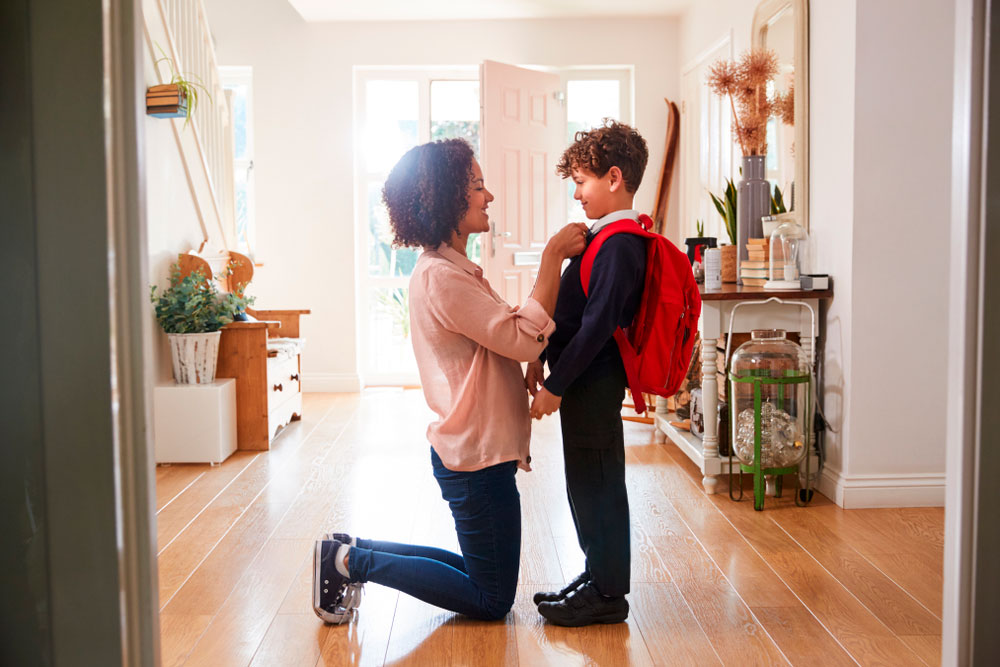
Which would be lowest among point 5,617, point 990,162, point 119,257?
point 5,617

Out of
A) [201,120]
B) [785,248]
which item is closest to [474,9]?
[201,120]

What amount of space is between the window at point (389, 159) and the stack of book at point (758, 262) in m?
2.98

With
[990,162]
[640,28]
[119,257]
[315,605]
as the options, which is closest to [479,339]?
[315,605]

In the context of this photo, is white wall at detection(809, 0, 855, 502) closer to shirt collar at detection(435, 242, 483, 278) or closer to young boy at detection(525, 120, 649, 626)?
young boy at detection(525, 120, 649, 626)

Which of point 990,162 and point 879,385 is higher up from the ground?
point 990,162

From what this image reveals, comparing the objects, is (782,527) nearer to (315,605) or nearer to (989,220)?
(315,605)

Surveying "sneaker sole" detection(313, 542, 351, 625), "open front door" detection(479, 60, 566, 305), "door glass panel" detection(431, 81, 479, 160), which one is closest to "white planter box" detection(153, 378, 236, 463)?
"sneaker sole" detection(313, 542, 351, 625)

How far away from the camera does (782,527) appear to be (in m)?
3.13

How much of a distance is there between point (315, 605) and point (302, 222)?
460 centimetres

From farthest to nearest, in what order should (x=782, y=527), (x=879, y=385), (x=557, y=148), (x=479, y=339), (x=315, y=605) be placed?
(x=557, y=148) < (x=879, y=385) < (x=782, y=527) < (x=315, y=605) < (x=479, y=339)

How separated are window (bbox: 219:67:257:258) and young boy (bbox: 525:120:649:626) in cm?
471

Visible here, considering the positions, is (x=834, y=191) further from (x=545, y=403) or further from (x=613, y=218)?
(x=545, y=403)

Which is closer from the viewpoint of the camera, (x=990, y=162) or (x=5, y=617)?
(x=5, y=617)

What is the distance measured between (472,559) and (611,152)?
41.9 inches
